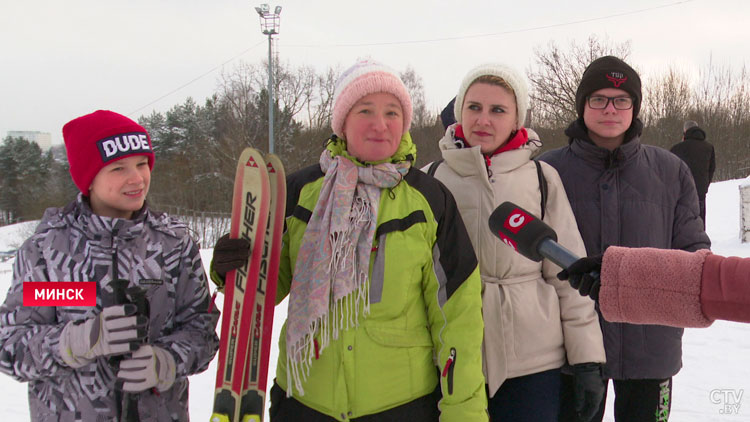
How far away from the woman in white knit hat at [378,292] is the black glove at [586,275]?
565 millimetres

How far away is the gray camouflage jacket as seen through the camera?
65.3 inches

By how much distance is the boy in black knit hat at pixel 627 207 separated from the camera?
2.24 meters

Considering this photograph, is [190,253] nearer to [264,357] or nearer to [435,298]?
[264,357]

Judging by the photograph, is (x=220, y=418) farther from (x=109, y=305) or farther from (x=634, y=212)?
(x=634, y=212)

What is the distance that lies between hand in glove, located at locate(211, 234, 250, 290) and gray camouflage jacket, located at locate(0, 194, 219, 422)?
0.19m

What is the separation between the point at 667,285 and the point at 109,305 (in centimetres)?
167

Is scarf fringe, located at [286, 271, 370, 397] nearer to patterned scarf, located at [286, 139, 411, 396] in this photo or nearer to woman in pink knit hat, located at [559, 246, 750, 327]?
patterned scarf, located at [286, 139, 411, 396]

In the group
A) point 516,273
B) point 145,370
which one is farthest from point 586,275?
point 145,370

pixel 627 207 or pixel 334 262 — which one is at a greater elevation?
pixel 627 207

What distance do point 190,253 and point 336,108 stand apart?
0.77m

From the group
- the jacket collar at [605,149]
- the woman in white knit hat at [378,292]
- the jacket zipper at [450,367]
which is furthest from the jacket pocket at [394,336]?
the jacket collar at [605,149]

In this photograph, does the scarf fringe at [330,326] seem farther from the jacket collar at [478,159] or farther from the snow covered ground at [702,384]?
the snow covered ground at [702,384]

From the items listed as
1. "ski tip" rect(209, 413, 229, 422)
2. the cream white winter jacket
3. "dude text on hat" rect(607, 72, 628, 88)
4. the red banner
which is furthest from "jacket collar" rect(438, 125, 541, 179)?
the red banner

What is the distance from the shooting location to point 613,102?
7.50 feet
